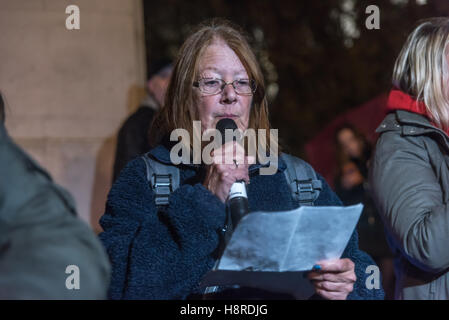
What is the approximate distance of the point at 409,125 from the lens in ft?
9.83

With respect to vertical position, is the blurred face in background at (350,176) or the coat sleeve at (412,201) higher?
the coat sleeve at (412,201)

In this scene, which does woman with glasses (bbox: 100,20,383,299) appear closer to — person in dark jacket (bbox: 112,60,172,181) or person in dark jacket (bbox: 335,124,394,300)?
person in dark jacket (bbox: 112,60,172,181)

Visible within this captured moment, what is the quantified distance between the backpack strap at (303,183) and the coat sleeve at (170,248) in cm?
44

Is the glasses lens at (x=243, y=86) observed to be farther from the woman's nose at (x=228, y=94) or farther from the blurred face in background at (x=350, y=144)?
the blurred face in background at (x=350, y=144)

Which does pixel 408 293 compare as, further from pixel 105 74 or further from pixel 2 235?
pixel 105 74

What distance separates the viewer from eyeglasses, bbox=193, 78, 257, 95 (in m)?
2.77

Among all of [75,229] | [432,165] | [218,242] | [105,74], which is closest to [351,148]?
[105,74]

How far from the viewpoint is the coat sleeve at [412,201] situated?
2.65m

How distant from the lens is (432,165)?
2938 millimetres

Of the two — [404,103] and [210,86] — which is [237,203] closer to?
[210,86]

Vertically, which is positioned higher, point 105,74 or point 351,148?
point 105,74

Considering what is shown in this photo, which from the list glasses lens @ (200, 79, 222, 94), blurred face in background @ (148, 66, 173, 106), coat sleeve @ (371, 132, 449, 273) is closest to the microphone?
glasses lens @ (200, 79, 222, 94)

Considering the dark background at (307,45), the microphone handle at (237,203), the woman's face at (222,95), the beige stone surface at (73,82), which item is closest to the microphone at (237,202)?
the microphone handle at (237,203)
